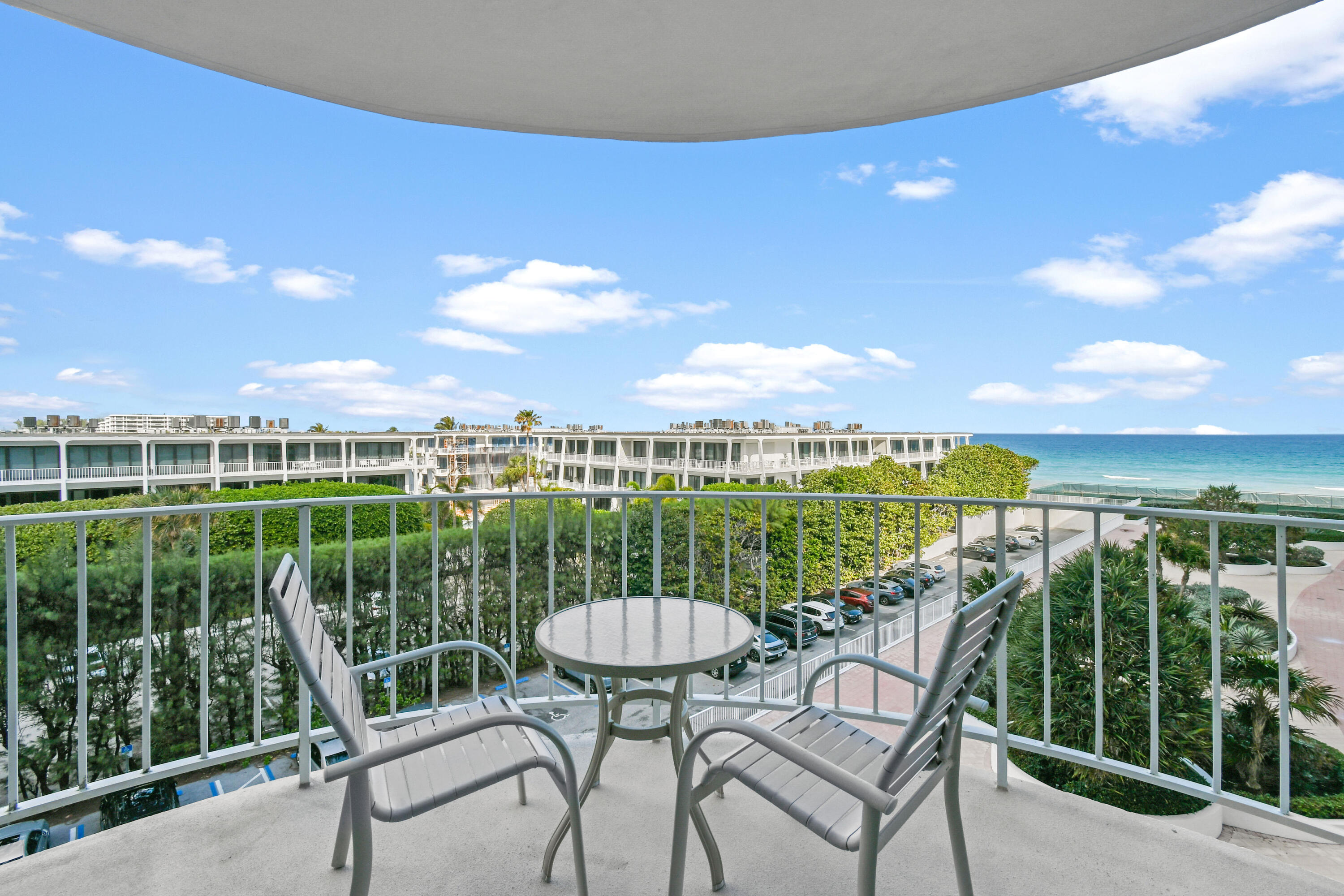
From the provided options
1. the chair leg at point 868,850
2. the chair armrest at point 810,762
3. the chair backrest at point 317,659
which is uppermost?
the chair backrest at point 317,659

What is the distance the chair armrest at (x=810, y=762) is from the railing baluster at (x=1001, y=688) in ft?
3.73

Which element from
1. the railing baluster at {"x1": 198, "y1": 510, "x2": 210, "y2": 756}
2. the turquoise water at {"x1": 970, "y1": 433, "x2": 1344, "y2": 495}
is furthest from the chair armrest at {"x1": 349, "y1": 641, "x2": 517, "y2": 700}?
the turquoise water at {"x1": 970, "y1": 433, "x2": 1344, "y2": 495}

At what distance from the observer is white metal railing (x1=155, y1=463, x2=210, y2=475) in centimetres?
2278

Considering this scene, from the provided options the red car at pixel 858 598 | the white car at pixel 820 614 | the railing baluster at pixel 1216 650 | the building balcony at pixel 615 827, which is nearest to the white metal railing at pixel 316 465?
the white car at pixel 820 614

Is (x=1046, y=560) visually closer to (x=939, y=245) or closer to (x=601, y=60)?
(x=601, y=60)

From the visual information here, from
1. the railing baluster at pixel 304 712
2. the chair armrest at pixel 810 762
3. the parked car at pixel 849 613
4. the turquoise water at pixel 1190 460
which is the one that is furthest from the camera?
the turquoise water at pixel 1190 460

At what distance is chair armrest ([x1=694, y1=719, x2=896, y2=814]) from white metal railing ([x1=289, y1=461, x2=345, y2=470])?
29.5 m

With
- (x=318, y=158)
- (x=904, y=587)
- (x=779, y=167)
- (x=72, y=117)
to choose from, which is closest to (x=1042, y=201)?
(x=779, y=167)

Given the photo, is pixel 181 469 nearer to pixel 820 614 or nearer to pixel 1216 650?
pixel 820 614

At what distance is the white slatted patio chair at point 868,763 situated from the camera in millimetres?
1210

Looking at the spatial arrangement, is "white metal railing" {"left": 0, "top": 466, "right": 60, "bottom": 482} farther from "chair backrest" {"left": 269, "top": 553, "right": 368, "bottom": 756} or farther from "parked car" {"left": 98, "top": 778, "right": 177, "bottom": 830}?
"chair backrest" {"left": 269, "top": 553, "right": 368, "bottom": 756}

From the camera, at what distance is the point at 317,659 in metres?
1.41

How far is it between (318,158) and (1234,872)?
50.9 metres

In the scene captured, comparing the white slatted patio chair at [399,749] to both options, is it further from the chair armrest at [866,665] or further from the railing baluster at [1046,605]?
the railing baluster at [1046,605]
